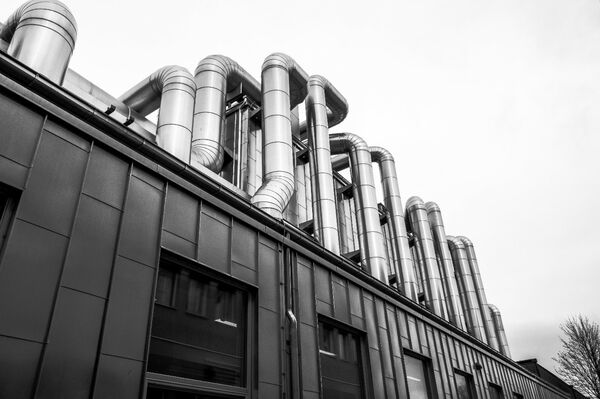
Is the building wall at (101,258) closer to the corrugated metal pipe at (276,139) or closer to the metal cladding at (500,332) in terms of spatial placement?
the corrugated metal pipe at (276,139)

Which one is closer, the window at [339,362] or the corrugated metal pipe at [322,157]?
the window at [339,362]

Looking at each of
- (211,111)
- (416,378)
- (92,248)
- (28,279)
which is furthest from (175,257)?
(416,378)

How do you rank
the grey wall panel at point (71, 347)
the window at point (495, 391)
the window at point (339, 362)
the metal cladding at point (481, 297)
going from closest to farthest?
the grey wall panel at point (71, 347) < the window at point (339, 362) < the window at point (495, 391) < the metal cladding at point (481, 297)

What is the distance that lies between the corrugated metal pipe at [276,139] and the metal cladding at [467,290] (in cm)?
2097

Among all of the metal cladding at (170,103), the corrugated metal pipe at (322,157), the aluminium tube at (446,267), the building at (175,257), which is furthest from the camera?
the aluminium tube at (446,267)

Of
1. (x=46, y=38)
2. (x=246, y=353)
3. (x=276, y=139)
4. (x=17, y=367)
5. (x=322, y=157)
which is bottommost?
(x=17, y=367)

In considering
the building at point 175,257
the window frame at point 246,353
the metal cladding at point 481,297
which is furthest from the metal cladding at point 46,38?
the metal cladding at point 481,297

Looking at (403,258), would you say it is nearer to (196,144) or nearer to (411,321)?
(411,321)

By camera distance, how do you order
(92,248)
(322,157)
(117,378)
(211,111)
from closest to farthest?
(117,378), (92,248), (211,111), (322,157)

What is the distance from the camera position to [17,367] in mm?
6688

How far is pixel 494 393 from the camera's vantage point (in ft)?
85.7

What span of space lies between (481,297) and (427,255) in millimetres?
9101

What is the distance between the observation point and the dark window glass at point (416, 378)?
17688mm

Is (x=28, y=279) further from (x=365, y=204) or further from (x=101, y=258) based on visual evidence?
(x=365, y=204)
